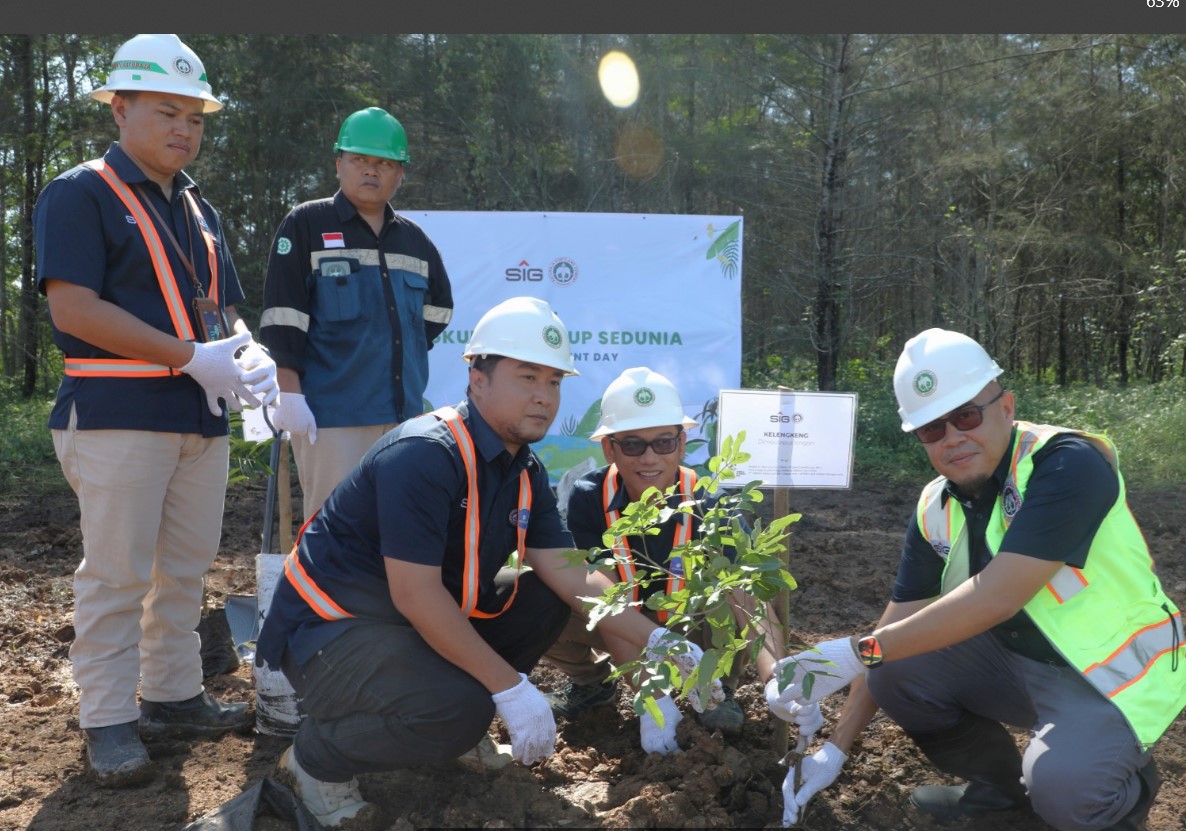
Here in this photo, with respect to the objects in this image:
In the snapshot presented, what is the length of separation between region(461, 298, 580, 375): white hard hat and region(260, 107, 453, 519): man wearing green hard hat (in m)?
1.20

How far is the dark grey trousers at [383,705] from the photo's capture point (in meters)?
2.78

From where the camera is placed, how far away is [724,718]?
138 inches

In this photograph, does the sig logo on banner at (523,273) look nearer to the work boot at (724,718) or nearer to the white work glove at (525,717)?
the work boot at (724,718)

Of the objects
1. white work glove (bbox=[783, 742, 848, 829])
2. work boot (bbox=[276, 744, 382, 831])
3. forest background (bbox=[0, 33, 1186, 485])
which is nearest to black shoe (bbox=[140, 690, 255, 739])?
work boot (bbox=[276, 744, 382, 831])

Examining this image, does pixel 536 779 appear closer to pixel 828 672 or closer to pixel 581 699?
pixel 581 699

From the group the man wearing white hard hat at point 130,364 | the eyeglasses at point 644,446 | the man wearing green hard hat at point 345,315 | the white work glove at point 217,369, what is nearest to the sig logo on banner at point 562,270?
the man wearing green hard hat at point 345,315

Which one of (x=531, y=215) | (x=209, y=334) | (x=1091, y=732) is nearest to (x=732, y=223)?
(x=531, y=215)

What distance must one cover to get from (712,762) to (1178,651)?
1361mm

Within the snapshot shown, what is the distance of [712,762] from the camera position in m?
2.97

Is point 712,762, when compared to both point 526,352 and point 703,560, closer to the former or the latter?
point 703,560

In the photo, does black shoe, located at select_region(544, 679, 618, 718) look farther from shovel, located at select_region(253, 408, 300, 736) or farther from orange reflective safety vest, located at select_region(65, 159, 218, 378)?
orange reflective safety vest, located at select_region(65, 159, 218, 378)

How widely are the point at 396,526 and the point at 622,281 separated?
4.65 m

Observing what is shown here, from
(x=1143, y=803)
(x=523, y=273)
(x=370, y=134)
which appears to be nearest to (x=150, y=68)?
(x=370, y=134)

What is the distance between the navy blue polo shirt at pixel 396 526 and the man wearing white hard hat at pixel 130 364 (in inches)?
22.8
